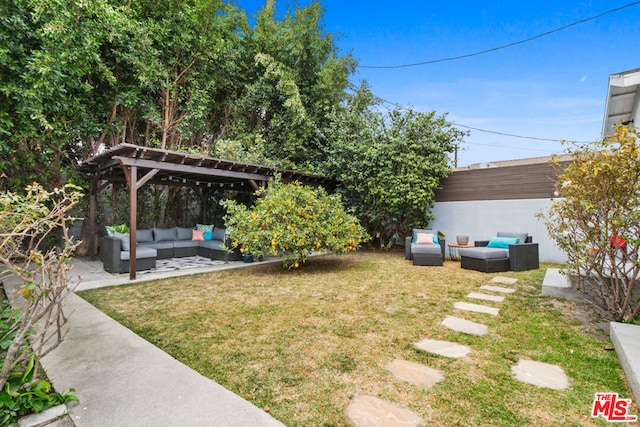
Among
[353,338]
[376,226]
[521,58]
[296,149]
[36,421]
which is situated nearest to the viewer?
[36,421]

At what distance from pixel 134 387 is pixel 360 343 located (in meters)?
1.79

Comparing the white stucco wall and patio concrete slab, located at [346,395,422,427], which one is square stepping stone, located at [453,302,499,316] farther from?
the white stucco wall

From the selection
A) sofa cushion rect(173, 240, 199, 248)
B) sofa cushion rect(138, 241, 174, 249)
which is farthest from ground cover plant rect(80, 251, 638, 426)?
sofa cushion rect(173, 240, 199, 248)

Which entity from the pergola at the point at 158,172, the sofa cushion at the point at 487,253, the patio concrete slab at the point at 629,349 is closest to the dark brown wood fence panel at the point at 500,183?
the sofa cushion at the point at 487,253

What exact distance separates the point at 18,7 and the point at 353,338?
885 cm

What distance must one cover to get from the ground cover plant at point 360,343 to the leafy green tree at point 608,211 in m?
0.51

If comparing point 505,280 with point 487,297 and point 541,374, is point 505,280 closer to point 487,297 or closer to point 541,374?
point 487,297

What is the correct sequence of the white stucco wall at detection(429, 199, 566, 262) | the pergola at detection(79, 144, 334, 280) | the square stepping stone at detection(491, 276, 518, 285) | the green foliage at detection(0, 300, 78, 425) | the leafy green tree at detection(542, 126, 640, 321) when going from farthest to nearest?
the white stucco wall at detection(429, 199, 566, 262) → the pergola at detection(79, 144, 334, 280) → the square stepping stone at detection(491, 276, 518, 285) → the leafy green tree at detection(542, 126, 640, 321) → the green foliage at detection(0, 300, 78, 425)

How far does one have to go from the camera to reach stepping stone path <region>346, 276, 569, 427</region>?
1812mm

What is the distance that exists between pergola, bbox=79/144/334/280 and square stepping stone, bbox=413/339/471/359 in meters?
5.15

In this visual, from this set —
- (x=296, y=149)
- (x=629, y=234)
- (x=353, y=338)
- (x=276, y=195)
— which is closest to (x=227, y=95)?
(x=296, y=149)

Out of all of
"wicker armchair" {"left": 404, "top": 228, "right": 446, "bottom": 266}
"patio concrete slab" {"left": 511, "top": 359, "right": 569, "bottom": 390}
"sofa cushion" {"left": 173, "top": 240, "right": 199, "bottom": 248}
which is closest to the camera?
"patio concrete slab" {"left": 511, "top": 359, "right": 569, "bottom": 390}

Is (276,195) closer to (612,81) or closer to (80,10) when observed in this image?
(80,10)

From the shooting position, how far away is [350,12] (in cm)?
1218
